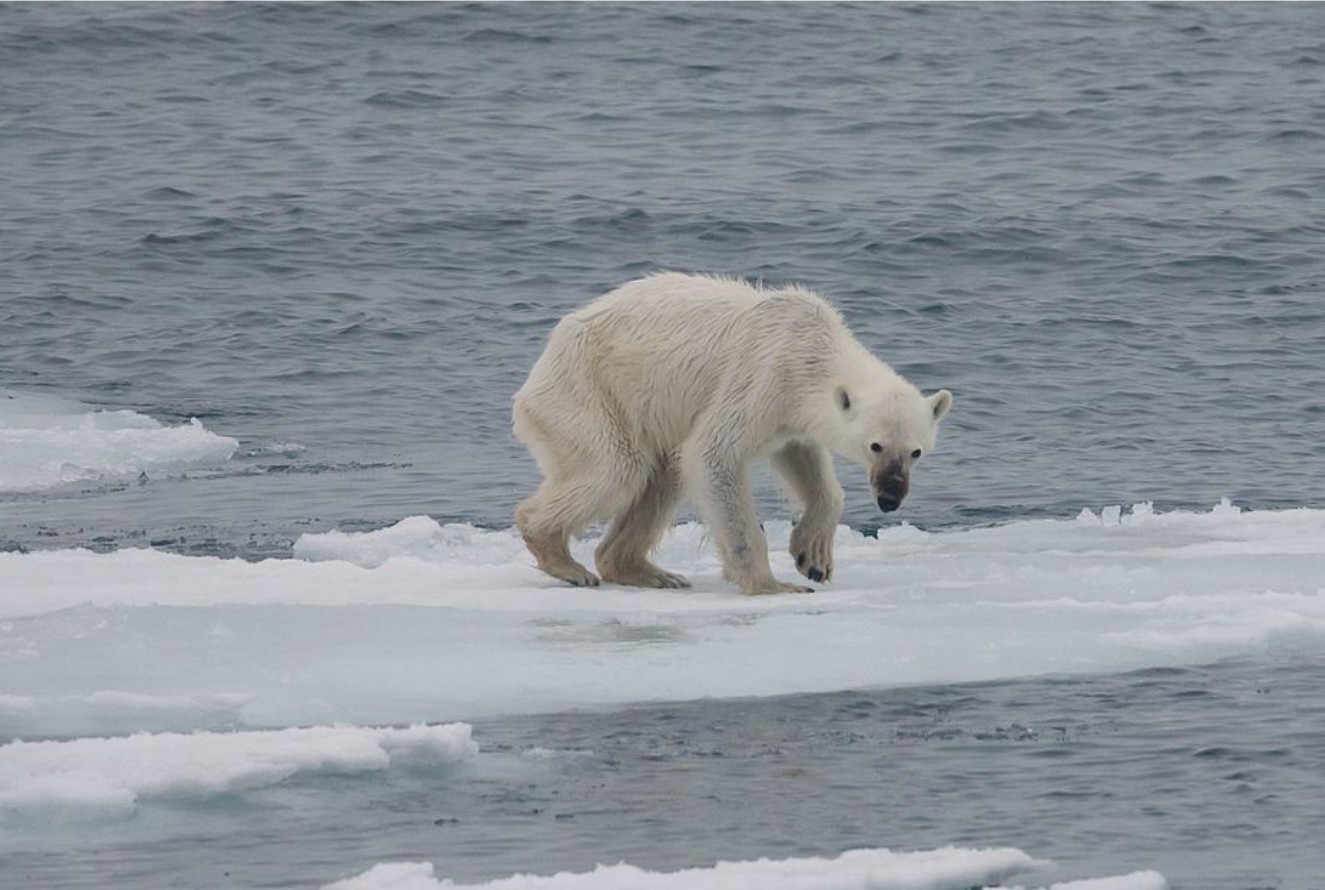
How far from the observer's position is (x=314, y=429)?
14781 millimetres

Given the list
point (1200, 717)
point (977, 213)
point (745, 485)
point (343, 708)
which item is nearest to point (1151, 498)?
point (745, 485)

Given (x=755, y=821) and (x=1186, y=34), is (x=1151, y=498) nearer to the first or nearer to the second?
(x=755, y=821)

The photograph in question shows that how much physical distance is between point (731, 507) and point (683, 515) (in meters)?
3.22

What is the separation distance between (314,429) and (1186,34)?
19.0 meters

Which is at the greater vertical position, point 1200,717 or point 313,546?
point 1200,717

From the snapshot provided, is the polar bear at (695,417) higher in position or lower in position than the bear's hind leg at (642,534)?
higher

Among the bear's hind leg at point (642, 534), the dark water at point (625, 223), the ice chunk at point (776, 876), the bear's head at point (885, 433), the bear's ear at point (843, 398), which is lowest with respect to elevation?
the dark water at point (625, 223)

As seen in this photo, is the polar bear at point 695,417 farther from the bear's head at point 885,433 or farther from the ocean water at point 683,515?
the ocean water at point 683,515

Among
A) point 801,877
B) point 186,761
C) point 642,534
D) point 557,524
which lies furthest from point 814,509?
point 801,877

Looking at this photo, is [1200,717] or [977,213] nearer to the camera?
[1200,717]

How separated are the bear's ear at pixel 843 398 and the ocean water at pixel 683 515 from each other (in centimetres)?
82

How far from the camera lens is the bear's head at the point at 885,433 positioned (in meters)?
8.94

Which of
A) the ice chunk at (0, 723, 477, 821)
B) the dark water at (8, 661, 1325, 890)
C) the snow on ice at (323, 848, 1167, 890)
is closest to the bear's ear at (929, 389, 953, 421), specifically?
the dark water at (8, 661, 1325, 890)

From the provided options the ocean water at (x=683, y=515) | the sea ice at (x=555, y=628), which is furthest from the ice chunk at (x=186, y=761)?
the sea ice at (x=555, y=628)
